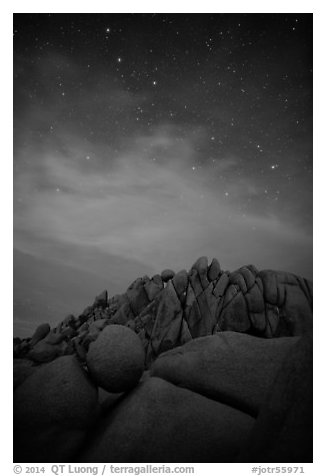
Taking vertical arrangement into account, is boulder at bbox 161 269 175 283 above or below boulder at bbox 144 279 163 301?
above

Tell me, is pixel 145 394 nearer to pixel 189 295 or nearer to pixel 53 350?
pixel 53 350

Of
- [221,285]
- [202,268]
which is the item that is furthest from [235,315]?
[202,268]

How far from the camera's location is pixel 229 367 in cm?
559

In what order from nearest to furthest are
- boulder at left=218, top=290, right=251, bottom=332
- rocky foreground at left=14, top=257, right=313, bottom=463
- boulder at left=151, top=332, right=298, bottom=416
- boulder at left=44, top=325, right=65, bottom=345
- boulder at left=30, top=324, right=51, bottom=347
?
rocky foreground at left=14, top=257, right=313, bottom=463, boulder at left=151, top=332, right=298, bottom=416, boulder at left=44, top=325, right=65, bottom=345, boulder at left=30, top=324, right=51, bottom=347, boulder at left=218, top=290, right=251, bottom=332

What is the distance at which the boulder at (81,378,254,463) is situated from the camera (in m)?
4.44

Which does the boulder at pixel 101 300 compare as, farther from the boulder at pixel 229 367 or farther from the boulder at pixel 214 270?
the boulder at pixel 229 367

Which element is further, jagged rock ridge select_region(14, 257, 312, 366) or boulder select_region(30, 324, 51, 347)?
boulder select_region(30, 324, 51, 347)

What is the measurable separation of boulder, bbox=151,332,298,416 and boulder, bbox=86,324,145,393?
0.91 meters

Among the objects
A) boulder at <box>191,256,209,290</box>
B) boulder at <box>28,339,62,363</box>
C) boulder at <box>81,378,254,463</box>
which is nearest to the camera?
boulder at <box>81,378,254,463</box>

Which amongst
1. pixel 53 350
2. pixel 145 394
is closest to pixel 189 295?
pixel 53 350

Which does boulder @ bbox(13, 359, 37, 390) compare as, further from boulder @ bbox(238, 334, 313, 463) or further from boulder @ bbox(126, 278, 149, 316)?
boulder @ bbox(126, 278, 149, 316)

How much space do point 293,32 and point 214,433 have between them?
295 inches

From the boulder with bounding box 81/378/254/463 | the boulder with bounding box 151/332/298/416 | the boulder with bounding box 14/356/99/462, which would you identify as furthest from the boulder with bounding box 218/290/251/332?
the boulder with bounding box 14/356/99/462

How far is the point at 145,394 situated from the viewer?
Result: 199 inches
